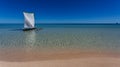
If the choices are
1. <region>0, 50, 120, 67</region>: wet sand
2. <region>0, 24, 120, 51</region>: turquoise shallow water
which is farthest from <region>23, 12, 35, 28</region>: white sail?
<region>0, 50, 120, 67</region>: wet sand

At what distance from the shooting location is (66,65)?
789 cm

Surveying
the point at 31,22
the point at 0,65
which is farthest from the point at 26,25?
the point at 0,65

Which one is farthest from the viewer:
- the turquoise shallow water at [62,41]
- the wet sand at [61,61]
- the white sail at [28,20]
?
the white sail at [28,20]

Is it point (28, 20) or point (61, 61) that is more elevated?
point (28, 20)

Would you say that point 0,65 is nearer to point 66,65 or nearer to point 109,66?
point 66,65

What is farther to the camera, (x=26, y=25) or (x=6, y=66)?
(x=26, y=25)

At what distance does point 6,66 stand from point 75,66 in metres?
2.42

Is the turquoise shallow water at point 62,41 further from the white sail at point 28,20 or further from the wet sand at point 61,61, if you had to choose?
the white sail at point 28,20

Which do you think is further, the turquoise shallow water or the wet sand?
the turquoise shallow water

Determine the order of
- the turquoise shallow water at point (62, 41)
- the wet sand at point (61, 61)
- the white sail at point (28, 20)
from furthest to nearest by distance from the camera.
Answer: the white sail at point (28, 20), the turquoise shallow water at point (62, 41), the wet sand at point (61, 61)

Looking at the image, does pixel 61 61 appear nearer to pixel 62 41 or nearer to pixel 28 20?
pixel 62 41

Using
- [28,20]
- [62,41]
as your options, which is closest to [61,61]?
[62,41]

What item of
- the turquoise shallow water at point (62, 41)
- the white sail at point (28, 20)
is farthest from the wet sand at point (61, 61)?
the white sail at point (28, 20)

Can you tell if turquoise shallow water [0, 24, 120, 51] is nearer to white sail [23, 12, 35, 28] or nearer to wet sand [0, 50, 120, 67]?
wet sand [0, 50, 120, 67]
